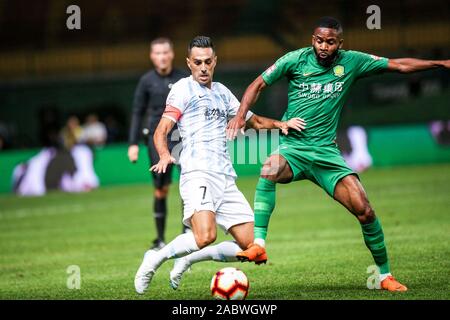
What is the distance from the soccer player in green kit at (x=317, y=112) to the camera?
Result: 9.17 meters

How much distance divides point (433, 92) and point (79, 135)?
952 centimetres

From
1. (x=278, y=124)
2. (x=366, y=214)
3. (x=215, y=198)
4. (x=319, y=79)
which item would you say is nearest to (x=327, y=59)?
(x=319, y=79)

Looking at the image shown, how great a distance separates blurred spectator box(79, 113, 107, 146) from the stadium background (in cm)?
39

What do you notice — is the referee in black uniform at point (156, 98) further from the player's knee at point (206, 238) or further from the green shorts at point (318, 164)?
the player's knee at point (206, 238)

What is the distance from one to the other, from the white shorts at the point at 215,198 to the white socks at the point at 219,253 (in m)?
0.19

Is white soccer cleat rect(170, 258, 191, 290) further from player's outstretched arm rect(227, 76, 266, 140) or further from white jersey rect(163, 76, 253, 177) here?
player's outstretched arm rect(227, 76, 266, 140)

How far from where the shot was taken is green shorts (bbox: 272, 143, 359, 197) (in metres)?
9.20

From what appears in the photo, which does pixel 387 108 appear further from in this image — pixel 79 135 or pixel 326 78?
pixel 326 78

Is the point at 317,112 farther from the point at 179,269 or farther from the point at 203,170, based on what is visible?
the point at 179,269

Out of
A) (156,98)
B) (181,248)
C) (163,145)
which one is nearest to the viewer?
(163,145)

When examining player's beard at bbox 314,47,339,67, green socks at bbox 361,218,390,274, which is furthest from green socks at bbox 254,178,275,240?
player's beard at bbox 314,47,339,67

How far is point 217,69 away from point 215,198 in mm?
19607

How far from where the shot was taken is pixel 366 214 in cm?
903

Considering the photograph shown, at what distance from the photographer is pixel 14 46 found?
30156mm
